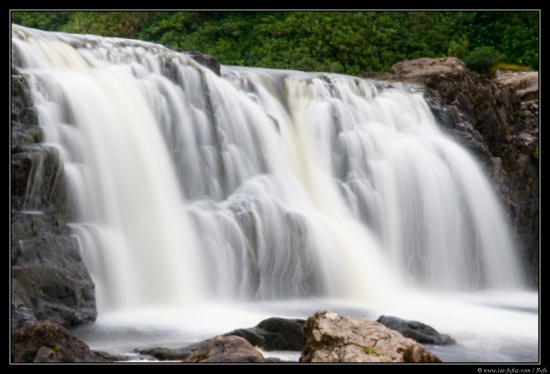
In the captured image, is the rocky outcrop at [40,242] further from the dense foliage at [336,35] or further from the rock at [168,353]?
the dense foliage at [336,35]

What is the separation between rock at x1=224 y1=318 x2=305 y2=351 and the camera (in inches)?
313

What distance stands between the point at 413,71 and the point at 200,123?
276 inches

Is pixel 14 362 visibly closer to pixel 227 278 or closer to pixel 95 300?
pixel 95 300

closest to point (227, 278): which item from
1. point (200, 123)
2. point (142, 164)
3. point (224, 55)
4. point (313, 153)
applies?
point (142, 164)

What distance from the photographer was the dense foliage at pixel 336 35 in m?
25.3

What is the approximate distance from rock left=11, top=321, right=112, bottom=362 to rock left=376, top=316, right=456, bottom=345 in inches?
131

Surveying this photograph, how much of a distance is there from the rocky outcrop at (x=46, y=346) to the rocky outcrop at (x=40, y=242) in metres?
1.73

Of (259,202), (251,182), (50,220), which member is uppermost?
(251,182)

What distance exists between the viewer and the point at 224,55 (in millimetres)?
25734

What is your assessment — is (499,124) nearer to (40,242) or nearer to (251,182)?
(251,182)

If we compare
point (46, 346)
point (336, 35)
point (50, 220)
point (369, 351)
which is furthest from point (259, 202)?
point (336, 35)

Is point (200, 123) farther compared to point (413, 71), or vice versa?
point (413, 71)

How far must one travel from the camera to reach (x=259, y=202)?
12359 millimetres

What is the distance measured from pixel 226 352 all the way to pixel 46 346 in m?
1.38
